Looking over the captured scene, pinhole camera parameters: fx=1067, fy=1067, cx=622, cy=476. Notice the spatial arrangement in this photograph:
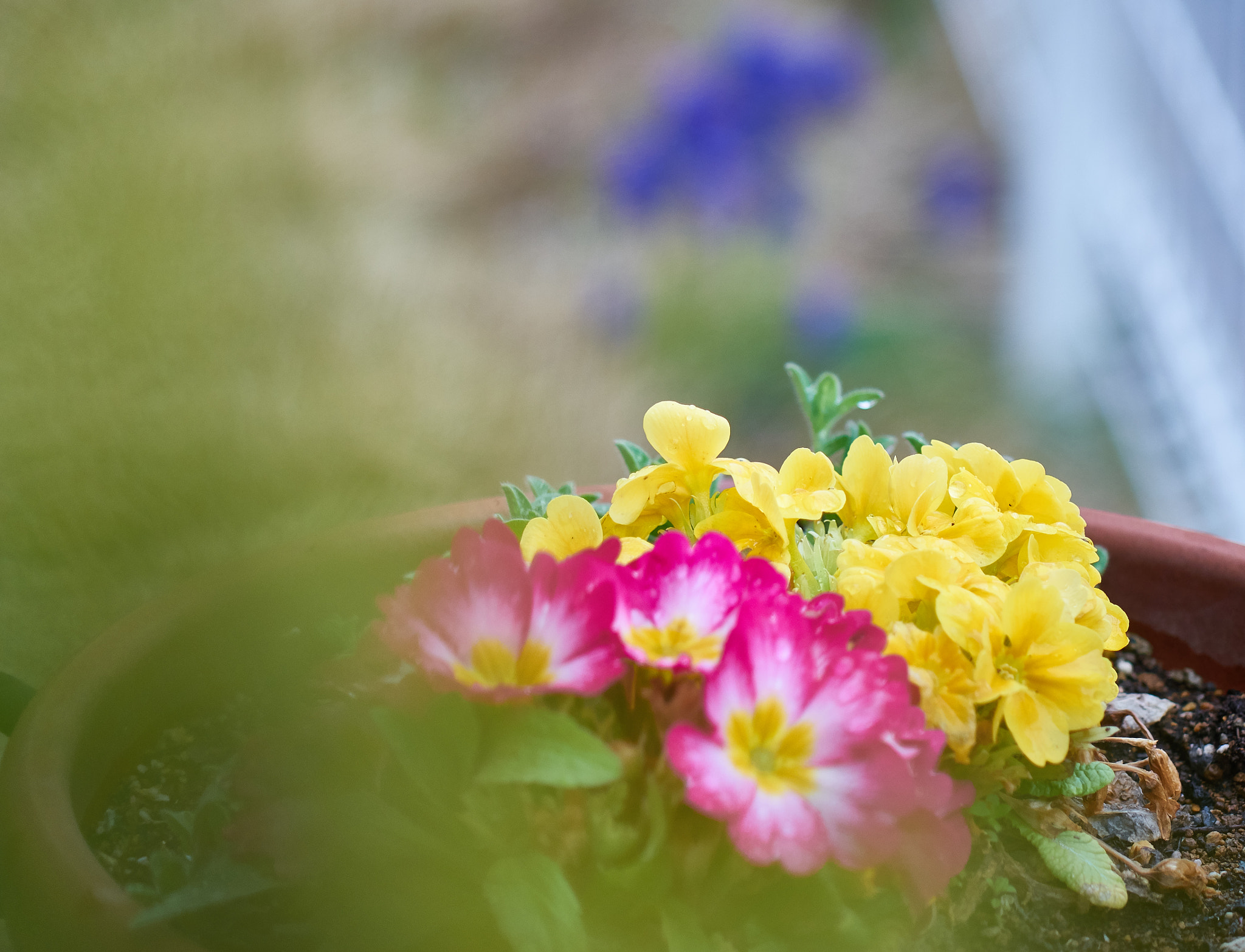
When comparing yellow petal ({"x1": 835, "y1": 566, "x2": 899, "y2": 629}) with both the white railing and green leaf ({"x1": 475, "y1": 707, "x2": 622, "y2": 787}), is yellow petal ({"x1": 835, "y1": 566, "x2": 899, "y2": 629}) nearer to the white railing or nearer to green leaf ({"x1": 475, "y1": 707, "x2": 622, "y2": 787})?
green leaf ({"x1": 475, "y1": 707, "x2": 622, "y2": 787})

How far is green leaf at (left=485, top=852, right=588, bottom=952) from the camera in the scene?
372mm

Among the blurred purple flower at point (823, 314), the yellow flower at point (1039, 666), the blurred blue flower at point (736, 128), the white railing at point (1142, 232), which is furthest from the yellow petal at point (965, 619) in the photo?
the blurred blue flower at point (736, 128)

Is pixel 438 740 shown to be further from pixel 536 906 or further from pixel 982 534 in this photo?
pixel 982 534

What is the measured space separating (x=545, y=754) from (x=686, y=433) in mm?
205

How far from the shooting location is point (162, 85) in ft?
2.41

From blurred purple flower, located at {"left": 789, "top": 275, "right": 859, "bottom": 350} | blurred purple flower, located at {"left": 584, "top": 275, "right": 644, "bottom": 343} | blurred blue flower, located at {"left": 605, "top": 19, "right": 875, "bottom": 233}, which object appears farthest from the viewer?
blurred blue flower, located at {"left": 605, "top": 19, "right": 875, "bottom": 233}

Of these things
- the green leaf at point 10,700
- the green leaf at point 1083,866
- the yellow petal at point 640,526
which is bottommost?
the green leaf at point 1083,866

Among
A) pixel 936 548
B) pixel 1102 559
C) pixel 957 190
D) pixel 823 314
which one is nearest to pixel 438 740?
pixel 936 548

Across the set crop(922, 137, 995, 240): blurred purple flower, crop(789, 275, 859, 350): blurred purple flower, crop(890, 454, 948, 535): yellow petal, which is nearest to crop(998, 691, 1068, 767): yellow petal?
crop(890, 454, 948, 535): yellow petal

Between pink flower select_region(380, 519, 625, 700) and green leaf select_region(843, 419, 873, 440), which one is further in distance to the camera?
green leaf select_region(843, 419, 873, 440)

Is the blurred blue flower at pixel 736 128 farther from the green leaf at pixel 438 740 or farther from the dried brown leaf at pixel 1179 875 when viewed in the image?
the green leaf at pixel 438 740

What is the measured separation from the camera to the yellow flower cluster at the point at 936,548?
1.51ft

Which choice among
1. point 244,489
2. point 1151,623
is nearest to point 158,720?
point 244,489

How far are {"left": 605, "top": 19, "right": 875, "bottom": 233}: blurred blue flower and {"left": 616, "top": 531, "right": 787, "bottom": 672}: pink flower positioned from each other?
240 cm
